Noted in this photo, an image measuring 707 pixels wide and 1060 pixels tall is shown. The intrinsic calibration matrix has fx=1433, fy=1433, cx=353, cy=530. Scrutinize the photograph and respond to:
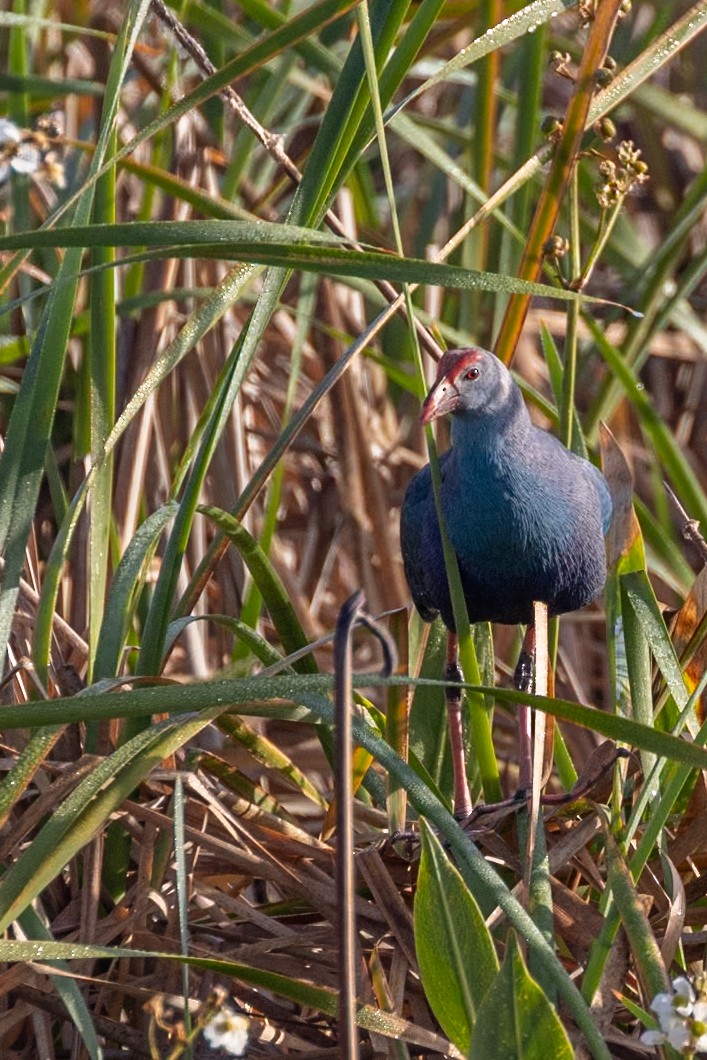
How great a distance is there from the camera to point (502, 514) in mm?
2021

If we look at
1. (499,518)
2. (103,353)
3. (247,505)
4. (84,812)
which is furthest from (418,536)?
(84,812)

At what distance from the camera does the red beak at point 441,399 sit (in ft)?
6.43

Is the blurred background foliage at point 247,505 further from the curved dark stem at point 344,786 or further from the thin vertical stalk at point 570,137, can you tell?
the curved dark stem at point 344,786

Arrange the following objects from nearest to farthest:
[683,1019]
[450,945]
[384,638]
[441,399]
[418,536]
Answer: [384,638] < [683,1019] < [450,945] < [441,399] < [418,536]

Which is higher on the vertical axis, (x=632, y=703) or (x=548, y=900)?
(x=632, y=703)

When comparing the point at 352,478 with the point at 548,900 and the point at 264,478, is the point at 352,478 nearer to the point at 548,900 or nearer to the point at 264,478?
the point at 264,478

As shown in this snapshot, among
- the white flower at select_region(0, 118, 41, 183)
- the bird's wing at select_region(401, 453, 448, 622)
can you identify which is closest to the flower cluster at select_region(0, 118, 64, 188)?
the white flower at select_region(0, 118, 41, 183)

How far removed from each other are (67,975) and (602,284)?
8.55 feet

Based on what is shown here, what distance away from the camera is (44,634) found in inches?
74.9

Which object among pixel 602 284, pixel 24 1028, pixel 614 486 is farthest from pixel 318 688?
pixel 602 284

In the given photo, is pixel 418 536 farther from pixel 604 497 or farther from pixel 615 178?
pixel 615 178

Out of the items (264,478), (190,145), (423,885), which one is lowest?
(423,885)

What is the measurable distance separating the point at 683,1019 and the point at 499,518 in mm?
839

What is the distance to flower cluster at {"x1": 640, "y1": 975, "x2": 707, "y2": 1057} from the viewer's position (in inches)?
52.0
